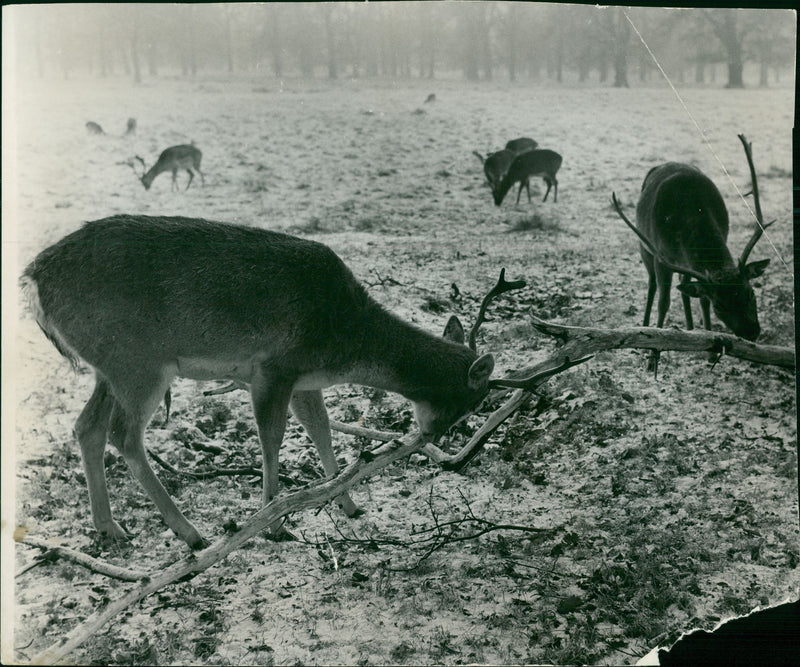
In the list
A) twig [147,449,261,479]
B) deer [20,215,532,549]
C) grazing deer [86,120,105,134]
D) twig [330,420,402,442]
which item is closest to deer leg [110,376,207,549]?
deer [20,215,532,549]

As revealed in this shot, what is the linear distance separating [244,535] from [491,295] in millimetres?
1322

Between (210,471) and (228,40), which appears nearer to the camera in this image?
(210,471)

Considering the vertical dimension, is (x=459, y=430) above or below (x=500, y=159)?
below

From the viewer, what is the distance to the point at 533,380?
311 cm

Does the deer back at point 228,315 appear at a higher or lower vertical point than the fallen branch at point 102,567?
higher

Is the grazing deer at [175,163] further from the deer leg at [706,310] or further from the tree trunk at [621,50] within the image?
the deer leg at [706,310]

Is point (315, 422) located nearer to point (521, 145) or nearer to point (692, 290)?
point (521, 145)

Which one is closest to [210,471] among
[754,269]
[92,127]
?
[92,127]

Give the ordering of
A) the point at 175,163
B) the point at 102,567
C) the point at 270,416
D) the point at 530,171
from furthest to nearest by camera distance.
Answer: the point at 530,171 → the point at 175,163 → the point at 270,416 → the point at 102,567

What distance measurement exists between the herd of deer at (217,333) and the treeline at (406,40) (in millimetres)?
474

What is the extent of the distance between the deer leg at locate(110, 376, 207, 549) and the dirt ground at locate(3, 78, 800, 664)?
0.08 metres

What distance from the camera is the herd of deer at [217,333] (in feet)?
9.53

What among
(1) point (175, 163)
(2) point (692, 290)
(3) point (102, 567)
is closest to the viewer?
(3) point (102, 567)

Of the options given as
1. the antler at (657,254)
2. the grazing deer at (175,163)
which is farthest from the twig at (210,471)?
the antler at (657,254)
